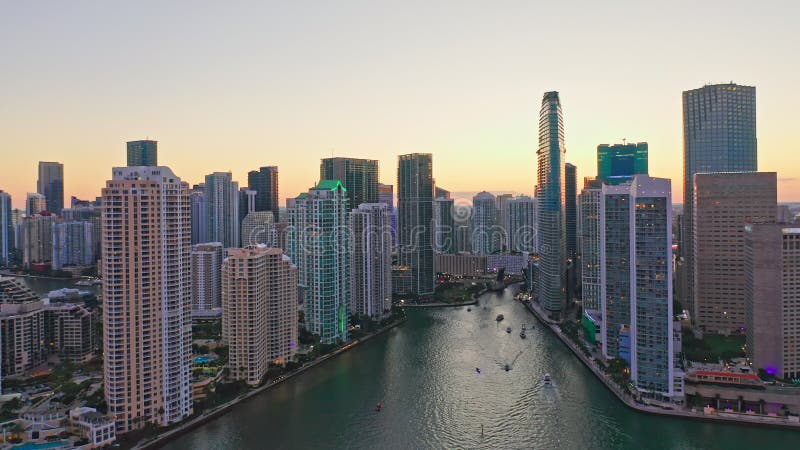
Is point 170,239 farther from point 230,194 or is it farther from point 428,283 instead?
point 230,194

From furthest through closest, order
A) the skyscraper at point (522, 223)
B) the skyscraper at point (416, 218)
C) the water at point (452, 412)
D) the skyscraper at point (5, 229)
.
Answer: the skyscraper at point (522, 223)
the skyscraper at point (5, 229)
the skyscraper at point (416, 218)
the water at point (452, 412)

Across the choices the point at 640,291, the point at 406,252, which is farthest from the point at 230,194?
the point at 640,291

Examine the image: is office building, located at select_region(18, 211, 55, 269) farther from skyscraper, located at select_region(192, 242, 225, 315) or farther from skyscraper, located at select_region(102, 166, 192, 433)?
skyscraper, located at select_region(102, 166, 192, 433)

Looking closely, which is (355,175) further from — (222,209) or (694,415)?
(694,415)

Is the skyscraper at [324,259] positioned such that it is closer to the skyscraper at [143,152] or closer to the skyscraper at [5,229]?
the skyscraper at [143,152]

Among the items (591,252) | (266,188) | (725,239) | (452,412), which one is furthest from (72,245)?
(725,239)

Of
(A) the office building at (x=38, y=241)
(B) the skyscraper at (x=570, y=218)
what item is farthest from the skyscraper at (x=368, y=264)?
(A) the office building at (x=38, y=241)

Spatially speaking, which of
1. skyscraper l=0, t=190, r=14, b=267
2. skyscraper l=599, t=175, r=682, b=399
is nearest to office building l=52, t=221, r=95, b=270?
skyscraper l=0, t=190, r=14, b=267
